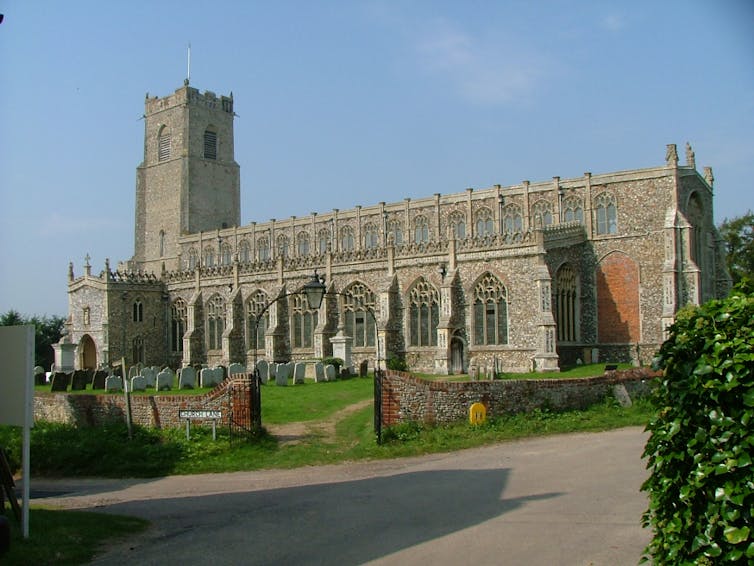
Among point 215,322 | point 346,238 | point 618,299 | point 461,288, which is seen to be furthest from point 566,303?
point 215,322

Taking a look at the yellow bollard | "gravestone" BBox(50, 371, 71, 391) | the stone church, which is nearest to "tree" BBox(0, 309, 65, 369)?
the stone church

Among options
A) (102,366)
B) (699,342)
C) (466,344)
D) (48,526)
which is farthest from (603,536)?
(102,366)

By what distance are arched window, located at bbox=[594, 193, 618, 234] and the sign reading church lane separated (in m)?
27.3

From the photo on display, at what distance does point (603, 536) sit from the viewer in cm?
908

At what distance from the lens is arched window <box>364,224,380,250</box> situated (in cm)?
5194

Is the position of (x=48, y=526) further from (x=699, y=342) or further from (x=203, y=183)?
(x=203, y=183)

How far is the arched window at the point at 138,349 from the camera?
49.7m

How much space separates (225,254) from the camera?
6172 centimetres

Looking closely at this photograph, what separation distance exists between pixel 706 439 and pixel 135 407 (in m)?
17.4

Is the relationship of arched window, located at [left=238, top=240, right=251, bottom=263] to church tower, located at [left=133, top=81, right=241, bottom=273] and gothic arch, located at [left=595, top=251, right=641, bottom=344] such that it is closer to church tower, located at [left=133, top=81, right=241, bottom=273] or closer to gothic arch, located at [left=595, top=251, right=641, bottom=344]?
church tower, located at [left=133, top=81, right=241, bottom=273]

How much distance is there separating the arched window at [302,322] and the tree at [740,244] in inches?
1069

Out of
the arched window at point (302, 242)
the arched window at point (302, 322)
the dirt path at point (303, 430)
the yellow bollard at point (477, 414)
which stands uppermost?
the arched window at point (302, 242)

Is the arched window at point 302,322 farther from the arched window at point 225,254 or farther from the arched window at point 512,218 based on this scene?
the arched window at point 225,254

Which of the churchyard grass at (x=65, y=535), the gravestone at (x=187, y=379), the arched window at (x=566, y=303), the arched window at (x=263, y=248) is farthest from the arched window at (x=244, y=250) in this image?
the churchyard grass at (x=65, y=535)
